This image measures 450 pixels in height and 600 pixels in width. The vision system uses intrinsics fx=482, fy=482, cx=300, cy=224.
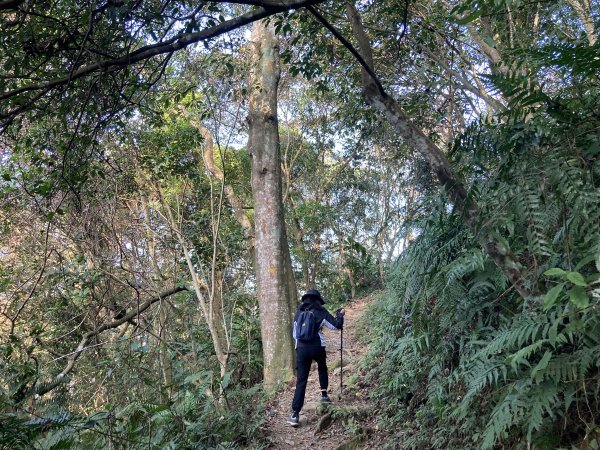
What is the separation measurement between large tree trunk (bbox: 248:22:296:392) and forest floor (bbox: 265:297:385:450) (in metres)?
0.59

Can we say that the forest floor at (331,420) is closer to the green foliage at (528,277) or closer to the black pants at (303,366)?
the black pants at (303,366)

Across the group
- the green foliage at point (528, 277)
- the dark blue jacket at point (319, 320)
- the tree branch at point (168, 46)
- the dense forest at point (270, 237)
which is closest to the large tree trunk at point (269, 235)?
the dense forest at point (270, 237)

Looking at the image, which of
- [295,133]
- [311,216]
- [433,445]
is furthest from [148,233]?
[295,133]

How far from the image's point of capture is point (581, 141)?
354 cm

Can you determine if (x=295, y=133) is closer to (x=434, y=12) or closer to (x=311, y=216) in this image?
(x=311, y=216)

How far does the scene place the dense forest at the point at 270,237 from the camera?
3.46 meters

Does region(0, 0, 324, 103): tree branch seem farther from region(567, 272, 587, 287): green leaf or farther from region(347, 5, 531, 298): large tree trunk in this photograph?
region(567, 272, 587, 287): green leaf

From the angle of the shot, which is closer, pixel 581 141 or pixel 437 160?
pixel 581 141

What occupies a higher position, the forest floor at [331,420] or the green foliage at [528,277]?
the green foliage at [528,277]

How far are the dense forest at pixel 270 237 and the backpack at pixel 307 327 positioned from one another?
3.41ft

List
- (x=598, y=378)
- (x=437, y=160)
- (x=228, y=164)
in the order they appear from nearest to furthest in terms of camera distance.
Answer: (x=598, y=378)
(x=437, y=160)
(x=228, y=164)

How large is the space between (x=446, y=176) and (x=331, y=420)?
3.86 m

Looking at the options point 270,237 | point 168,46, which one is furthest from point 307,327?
point 168,46

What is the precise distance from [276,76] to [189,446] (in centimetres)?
671
